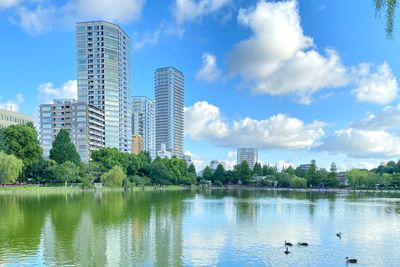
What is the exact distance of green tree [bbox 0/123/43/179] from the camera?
281 ft

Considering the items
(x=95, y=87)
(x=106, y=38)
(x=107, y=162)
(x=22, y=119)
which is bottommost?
(x=107, y=162)

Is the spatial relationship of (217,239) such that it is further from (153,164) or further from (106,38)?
(106,38)

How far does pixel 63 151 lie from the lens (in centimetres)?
9969

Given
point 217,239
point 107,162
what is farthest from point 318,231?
point 107,162

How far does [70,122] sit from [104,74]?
106 feet

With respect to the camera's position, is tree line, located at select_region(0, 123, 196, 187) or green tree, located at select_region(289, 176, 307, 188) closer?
tree line, located at select_region(0, 123, 196, 187)

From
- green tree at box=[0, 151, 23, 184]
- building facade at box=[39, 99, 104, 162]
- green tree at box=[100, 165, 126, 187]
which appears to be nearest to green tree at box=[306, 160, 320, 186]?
green tree at box=[100, 165, 126, 187]

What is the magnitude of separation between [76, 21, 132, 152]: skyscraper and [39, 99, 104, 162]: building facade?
19.5 metres

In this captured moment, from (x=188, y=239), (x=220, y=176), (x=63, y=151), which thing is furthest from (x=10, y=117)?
(x=188, y=239)

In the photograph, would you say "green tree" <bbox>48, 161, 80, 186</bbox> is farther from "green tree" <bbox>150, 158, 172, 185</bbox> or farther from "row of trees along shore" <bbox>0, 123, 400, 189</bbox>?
"green tree" <bbox>150, 158, 172, 185</bbox>

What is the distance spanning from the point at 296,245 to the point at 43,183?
250ft

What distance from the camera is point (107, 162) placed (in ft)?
348

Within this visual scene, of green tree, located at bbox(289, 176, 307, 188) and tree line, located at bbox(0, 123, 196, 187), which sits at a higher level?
tree line, located at bbox(0, 123, 196, 187)

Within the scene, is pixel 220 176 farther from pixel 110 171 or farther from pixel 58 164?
pixel 58 164
